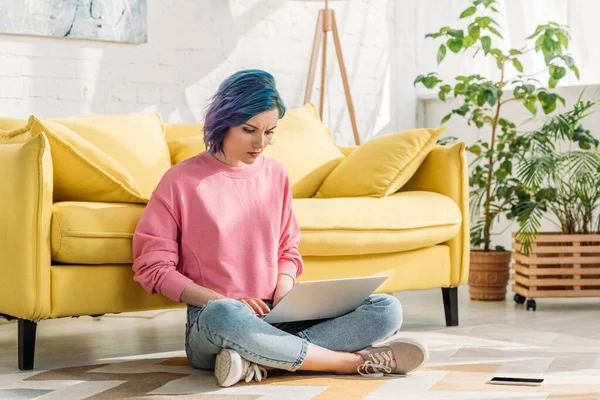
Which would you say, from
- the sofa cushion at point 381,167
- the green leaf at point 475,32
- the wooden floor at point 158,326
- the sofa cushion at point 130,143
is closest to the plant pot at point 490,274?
the wooden floor at point 158,326

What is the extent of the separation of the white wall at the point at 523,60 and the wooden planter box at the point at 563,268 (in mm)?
602

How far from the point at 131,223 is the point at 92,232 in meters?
0.12

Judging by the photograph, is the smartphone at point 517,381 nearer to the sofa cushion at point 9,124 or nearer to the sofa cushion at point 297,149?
the sofa cushion at point 297,149

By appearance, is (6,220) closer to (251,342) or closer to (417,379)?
(251,342)

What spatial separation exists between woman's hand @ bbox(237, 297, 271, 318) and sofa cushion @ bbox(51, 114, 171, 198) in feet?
2.60

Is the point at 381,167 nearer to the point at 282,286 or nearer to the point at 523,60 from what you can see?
the point at 282,286

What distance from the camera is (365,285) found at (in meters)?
2.18

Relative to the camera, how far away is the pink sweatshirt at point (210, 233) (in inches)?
88.5

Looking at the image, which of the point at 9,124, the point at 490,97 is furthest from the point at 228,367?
the point at 490,97

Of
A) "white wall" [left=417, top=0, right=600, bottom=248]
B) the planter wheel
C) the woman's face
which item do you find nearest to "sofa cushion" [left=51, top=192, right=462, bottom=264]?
the woman's face

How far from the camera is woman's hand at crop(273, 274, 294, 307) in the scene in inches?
90.6

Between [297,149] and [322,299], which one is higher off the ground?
[297,149]

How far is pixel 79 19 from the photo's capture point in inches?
144

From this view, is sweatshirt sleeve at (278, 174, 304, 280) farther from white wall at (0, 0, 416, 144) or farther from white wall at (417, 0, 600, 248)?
white wall at (417, 0, 600, 248)
